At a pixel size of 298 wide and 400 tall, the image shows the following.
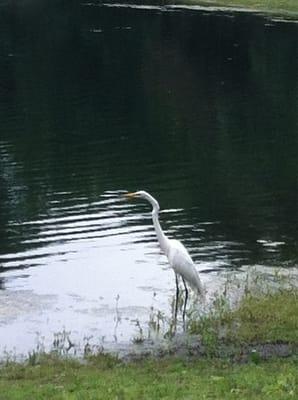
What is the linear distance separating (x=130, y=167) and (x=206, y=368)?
24.3 metres

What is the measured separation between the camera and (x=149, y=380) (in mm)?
16094

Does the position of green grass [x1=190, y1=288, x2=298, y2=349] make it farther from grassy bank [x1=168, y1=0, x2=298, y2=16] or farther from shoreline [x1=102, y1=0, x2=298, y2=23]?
grassy bank [x1=168, y1=0, x2=298, y2=16]

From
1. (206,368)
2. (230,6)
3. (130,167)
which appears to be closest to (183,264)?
(206,368)

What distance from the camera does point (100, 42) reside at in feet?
281

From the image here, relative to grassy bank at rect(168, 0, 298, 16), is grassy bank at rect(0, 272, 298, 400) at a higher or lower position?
higher

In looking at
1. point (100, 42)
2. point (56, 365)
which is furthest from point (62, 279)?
point (100, 42)

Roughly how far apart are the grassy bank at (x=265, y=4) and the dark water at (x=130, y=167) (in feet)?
52.0

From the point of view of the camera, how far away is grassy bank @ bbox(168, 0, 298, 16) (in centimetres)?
10338

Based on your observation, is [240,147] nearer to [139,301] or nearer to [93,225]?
[93,225]

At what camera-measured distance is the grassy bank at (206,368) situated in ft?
49.2

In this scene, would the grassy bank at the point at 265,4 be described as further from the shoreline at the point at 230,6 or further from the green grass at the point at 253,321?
the green grass at the point at 253,321

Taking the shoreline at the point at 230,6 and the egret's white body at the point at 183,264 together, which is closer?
the egret's white body at the point at 183,264

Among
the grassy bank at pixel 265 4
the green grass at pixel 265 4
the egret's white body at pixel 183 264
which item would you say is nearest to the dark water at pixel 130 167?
the egret's white body at pixel 183 264

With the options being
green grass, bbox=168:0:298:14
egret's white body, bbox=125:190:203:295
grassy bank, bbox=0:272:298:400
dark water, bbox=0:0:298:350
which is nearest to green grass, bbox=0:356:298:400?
grassy bank, bbox=0:272:298:400
